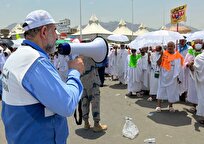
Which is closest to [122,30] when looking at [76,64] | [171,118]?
[171,118]

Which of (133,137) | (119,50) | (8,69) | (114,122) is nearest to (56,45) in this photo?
(8,69)

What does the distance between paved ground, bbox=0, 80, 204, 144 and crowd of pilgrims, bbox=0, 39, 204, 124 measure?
34 centimetres

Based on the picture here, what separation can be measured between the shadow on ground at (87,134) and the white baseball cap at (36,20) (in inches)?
157

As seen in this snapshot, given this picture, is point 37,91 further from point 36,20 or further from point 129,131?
point 129,131

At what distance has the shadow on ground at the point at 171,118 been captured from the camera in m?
6.55

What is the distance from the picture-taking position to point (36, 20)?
1855 mm

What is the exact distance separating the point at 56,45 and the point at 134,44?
667 centimetres

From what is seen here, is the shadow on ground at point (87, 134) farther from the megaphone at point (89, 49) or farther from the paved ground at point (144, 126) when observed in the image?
the megaphone at point (89, 49)

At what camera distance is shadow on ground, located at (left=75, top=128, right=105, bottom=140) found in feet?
18.4

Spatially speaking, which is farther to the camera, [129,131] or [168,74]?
[168,74]

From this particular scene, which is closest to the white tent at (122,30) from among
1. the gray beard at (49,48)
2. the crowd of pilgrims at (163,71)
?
the crowd of pilgrims at (163,71)

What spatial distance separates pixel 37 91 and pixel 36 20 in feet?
1.62

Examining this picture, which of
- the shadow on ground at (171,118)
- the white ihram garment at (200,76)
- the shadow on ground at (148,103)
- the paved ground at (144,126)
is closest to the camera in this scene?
the paved ground at (144,126)

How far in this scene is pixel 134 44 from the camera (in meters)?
8.56
